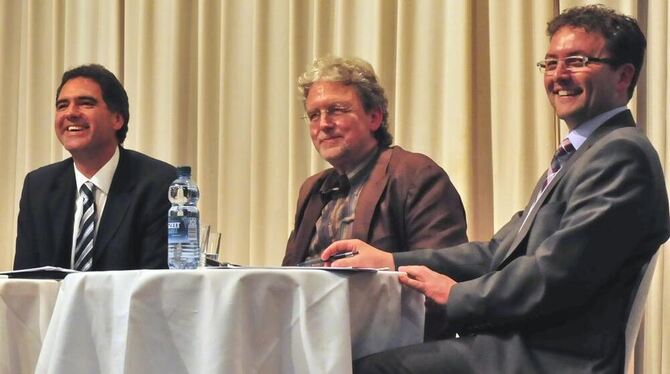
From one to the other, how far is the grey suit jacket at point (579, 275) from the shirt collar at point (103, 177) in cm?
173

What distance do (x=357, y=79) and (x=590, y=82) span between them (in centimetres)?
117

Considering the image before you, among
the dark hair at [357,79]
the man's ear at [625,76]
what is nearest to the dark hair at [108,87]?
the dark hair at [357,79]

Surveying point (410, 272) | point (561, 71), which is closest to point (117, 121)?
point (410, 272)

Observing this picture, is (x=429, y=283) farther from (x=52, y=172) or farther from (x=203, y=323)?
(x=52, y=172)

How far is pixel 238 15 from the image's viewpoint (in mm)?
5148

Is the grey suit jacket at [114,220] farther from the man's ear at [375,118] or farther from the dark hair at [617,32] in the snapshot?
the dark hair at [617,32]

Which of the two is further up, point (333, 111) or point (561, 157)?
point (333, 111)

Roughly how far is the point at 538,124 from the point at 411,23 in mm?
803

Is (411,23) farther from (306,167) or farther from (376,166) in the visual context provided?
(376,166)

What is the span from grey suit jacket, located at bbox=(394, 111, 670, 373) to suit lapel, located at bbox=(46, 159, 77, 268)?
1681 millimetres

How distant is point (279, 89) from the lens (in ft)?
16.3

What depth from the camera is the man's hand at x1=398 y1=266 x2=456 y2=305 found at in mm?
2316

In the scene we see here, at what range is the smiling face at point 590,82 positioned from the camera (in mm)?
2455

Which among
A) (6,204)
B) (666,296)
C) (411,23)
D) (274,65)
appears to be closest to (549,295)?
(666,296)
